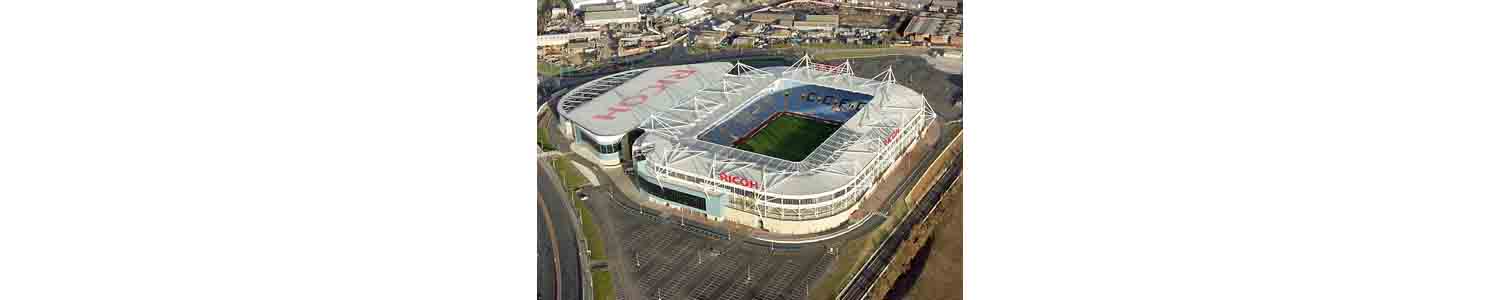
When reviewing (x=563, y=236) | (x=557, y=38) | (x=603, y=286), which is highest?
(x=557, y=38)

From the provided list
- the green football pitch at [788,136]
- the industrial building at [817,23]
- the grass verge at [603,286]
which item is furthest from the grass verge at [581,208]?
the industrial building at [817,23]

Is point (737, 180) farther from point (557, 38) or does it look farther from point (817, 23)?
point (817, 23)

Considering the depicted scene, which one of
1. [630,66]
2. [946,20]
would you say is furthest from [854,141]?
[630,66]

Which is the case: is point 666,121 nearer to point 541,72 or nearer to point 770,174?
point 770,174

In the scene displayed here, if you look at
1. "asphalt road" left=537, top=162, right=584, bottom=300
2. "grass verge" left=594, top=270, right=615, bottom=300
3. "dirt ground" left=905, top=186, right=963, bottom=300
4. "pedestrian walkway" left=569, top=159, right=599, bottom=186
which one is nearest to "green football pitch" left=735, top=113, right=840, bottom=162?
"pedestrian walkway" left=569, top=159, right=599, bottom=186

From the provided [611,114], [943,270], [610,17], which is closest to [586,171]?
[611,114]

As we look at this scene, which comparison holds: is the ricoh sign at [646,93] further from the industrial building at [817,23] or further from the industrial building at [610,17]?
the industrial building at [610,17]
